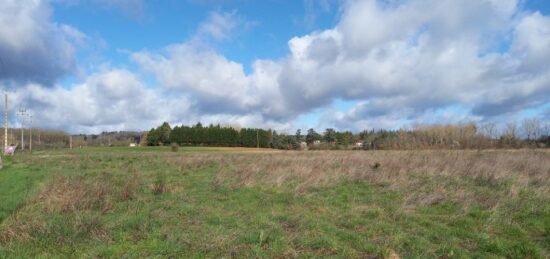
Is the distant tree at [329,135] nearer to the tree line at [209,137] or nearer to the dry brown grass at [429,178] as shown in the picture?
the tree line at [209,137]

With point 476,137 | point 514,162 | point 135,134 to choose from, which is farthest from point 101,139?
point 514,162

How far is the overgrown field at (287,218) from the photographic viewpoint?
709 centimetres

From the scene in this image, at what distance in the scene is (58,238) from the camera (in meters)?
7.52

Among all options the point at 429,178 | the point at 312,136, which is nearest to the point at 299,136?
the point at 312,136

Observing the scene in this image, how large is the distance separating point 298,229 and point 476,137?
49271mm

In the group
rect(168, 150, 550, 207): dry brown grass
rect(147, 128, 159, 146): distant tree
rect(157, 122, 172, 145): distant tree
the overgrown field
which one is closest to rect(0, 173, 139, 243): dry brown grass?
the overgrown field

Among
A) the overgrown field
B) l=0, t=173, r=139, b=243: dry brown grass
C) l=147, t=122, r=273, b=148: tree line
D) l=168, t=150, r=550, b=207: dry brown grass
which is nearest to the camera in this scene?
the overgrown field

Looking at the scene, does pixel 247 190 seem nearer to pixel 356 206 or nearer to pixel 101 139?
pixel 356 206

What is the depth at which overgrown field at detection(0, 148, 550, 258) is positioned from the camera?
279 inches

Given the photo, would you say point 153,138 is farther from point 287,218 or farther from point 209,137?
point 287,218

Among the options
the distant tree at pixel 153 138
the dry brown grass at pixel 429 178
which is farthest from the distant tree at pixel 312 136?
the dry brown grass at pixel 429 178

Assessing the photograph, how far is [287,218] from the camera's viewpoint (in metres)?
9.41

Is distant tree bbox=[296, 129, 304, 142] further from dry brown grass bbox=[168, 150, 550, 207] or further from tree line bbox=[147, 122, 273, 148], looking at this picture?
dry brown grass bbox=[168, 150, 550, 207]

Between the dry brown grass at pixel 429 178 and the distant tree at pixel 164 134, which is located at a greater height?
the distant tree at pixel 164 134
